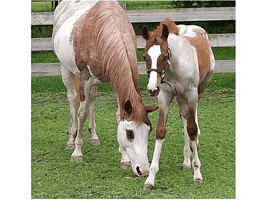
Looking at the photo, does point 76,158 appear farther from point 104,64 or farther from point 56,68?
point 56,68

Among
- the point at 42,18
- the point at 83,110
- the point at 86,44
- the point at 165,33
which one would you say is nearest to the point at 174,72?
the point at 165,33

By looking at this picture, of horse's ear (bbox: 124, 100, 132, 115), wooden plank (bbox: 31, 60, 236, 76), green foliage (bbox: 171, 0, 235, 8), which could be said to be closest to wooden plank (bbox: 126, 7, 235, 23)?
green foliage (bbox: 171, 0, 235, 8)

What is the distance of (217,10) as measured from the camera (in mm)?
10195

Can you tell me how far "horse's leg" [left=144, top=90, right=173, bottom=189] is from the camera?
5102 mm

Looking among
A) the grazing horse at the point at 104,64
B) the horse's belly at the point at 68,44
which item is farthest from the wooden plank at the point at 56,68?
the horse's belly at the point at 68,44

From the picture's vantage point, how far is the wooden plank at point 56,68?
1039cm

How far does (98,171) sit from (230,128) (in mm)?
2944

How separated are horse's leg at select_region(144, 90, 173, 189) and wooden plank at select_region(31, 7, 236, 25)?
17.1ft

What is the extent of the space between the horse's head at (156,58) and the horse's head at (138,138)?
14.6 inches

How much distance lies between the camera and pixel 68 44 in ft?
21.7

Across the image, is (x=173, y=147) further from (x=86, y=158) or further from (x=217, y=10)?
(x=217, y=10)

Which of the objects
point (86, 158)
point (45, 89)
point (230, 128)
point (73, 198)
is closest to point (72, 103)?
point (86, 158)

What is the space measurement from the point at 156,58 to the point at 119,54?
72cm

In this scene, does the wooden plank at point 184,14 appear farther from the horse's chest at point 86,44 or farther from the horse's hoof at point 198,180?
the horse's hoof at point 198,180
